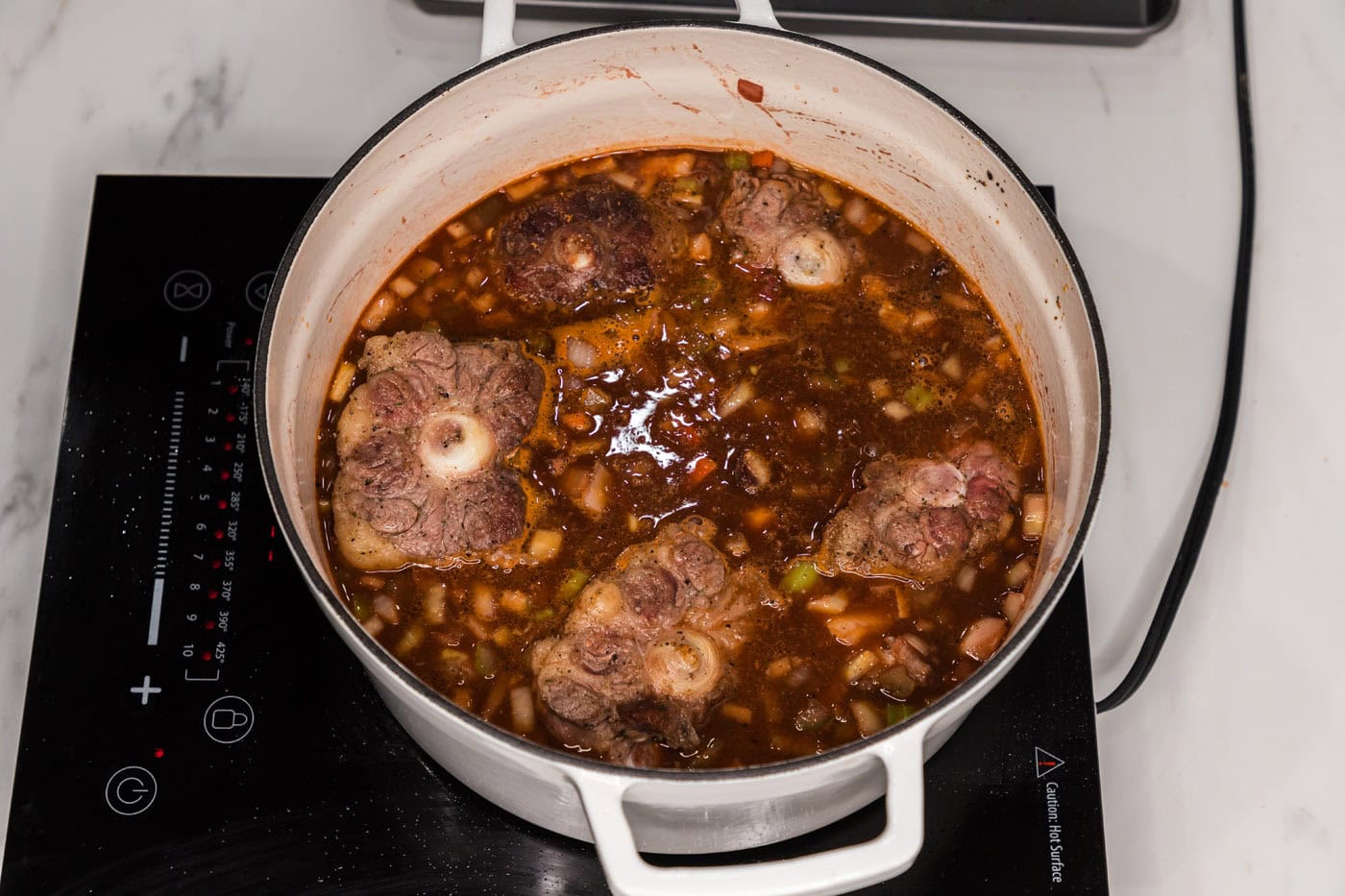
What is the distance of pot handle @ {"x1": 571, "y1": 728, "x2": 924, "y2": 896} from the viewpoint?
133 cm

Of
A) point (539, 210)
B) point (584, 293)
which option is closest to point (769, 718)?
point (584, 293)

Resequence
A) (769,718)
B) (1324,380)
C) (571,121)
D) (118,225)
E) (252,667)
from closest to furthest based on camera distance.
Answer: (769,718), (252,667), (571,121), (118,225), (1324,380)

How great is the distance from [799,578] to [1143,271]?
0.98 meters

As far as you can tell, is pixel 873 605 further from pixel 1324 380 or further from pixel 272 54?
pixel 272 54

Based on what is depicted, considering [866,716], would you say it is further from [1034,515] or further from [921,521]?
[1034,515]

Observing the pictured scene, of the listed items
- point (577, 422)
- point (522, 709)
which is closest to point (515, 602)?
point (522, 709)

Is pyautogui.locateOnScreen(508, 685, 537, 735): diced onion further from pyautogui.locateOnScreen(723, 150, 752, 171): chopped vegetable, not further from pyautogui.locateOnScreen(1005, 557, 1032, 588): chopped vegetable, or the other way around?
pyautogui.locateOnScreen(723, 150, 752, 171): chopped vegetable

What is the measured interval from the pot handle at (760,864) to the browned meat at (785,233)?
811 millimetres

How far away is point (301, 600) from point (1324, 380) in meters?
1.79

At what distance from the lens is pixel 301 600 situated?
1.87 meters

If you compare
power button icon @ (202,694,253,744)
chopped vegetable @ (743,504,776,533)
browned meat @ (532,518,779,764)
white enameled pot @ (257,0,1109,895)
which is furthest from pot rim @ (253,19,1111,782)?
power button icon @ (202,694,253,744)

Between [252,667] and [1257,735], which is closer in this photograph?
[252,667]

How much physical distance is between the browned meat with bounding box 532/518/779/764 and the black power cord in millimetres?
681

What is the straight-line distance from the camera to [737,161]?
204cm
